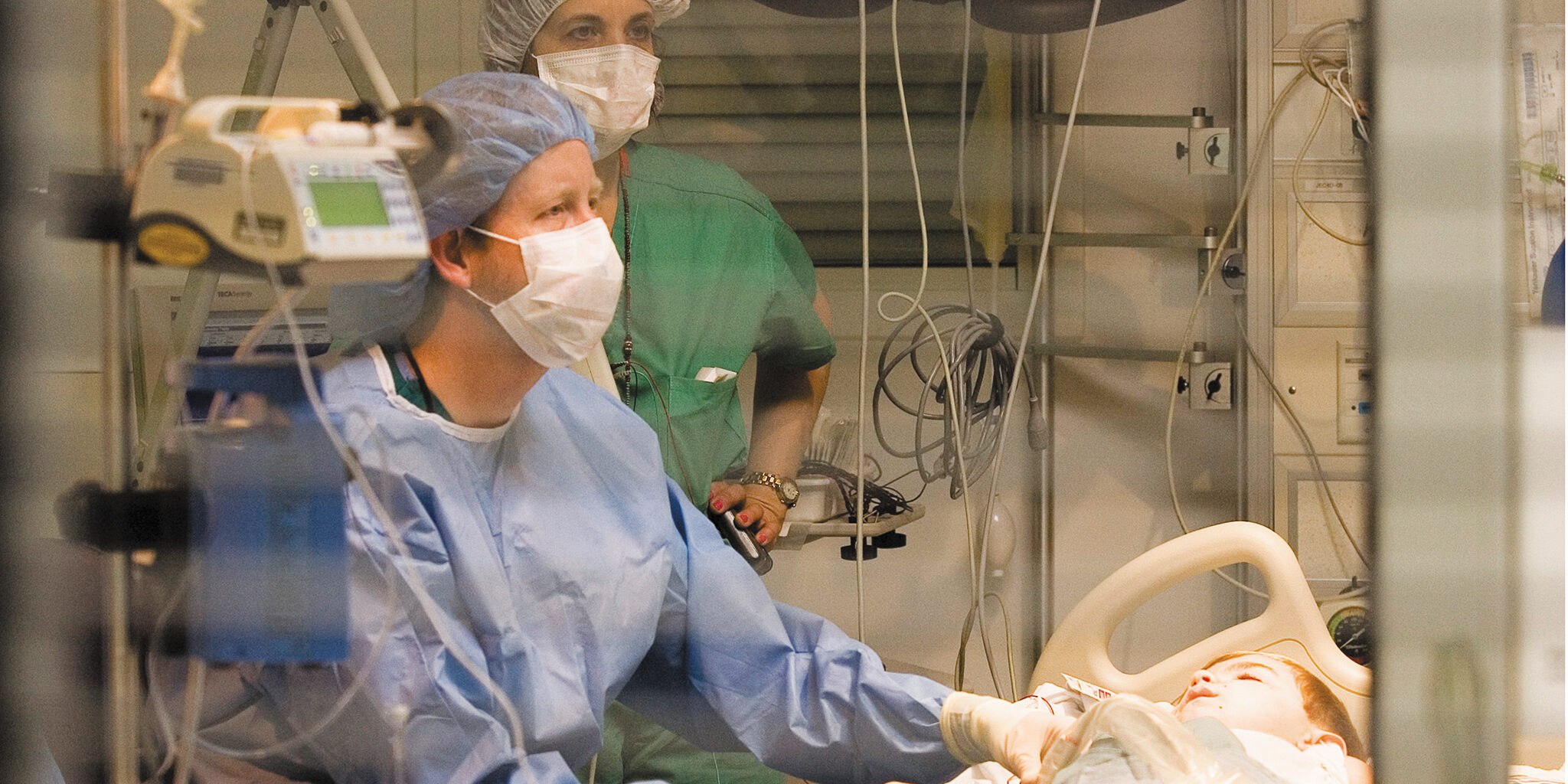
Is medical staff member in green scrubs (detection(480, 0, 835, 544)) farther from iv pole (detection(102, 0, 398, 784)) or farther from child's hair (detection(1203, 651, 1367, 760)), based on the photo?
child's hair (detection(1203, 651, 1367, 760))

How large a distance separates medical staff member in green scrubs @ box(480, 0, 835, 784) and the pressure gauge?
26.2 inches

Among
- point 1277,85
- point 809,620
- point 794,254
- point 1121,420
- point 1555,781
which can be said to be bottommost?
point 1555,781

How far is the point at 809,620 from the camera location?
1.28 meters

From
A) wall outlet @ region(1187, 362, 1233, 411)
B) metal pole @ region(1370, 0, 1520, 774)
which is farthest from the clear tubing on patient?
wall outlet @ region(1187, 362, 1233, 411)

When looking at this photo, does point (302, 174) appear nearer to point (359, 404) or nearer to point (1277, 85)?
point (359, 404)

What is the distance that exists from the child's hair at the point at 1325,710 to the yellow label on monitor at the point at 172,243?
117cm

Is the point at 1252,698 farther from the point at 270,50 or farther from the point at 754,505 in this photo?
the point at 270,50

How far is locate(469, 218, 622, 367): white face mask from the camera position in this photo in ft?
3.52

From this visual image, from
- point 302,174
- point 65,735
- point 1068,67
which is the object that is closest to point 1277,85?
point 1068,67

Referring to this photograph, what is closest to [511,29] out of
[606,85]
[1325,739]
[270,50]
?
[606,85]

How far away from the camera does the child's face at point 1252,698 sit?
1258 mm

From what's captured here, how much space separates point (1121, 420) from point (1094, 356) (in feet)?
0.27

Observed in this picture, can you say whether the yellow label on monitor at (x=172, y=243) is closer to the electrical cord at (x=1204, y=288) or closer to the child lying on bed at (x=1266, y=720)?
the child lying on bed at (x=1266, y=720)

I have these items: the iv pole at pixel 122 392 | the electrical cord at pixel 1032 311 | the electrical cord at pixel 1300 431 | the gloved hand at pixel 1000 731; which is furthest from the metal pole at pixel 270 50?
the electrical cord at pixel 1300 431
